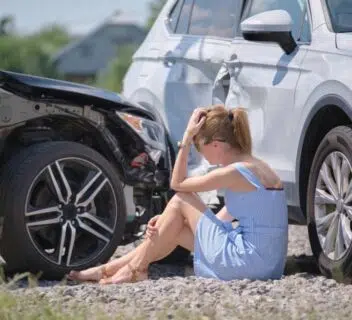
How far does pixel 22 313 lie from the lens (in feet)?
23.6

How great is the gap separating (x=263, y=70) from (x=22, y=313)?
3056 mm

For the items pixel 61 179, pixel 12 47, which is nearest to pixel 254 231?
pixel 61 179

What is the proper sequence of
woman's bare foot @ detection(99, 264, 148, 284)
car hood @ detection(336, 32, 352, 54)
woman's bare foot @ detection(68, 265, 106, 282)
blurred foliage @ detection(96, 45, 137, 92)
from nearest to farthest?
car hood @ detection(336, 32, 352, 54) < woman's bare foot @ detection(99, 264, 148, 284) < woman's bare foot @ detection(68, 265, 106, 282) < blurred foliage @ detection(96, 45, 137, 92)

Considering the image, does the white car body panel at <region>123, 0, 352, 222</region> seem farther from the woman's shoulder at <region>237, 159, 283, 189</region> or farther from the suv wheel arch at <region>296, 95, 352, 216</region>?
the woman's shoulder at <region>237, 159, 283, 189</region>

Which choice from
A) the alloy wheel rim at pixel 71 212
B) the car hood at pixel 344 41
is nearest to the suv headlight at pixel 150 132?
the alloy wheel rim at pixel 71 212

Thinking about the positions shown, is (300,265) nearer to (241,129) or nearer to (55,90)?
(241,129)

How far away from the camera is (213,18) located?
Result: 10.8m

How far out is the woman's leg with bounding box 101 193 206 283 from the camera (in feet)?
29.3

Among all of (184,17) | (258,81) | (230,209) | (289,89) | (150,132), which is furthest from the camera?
(184,17)

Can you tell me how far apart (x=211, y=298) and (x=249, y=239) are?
109 centimetres

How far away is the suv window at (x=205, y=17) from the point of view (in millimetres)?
10578

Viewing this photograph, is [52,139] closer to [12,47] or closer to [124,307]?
[124,307]

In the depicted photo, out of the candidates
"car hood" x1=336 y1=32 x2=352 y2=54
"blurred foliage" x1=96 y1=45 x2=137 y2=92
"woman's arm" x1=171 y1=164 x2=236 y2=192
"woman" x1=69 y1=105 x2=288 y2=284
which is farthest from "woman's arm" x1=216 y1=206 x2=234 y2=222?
"blurred foliage" x1=96 y1=45 x2=137 y2=92

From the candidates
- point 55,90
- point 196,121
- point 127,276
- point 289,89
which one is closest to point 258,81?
point 289,89
